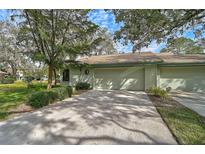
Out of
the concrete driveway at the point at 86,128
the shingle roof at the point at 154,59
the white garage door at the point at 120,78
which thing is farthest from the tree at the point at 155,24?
the concrete driveway at the point at 86,128

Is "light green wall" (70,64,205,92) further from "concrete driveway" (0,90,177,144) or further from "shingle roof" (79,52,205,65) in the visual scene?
"concrete driveway" (0,90,177,144)

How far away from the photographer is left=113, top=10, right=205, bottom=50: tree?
866 cm

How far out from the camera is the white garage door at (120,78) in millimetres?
15627

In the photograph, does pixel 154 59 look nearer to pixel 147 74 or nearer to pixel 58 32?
pixel 147 74

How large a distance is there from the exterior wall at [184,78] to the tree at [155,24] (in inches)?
174

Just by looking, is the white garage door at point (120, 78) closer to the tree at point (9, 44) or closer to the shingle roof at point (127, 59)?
the shingle roof at point (127, 59)

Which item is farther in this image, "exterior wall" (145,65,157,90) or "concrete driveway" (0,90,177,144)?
"exterior wall" (145,65,157,90)

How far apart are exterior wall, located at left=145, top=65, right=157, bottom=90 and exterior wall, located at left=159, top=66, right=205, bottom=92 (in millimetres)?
756

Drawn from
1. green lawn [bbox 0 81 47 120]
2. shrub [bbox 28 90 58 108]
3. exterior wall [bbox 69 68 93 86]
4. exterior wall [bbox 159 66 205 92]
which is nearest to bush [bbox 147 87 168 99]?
exterior wall [bbox 159 66 205 92]
